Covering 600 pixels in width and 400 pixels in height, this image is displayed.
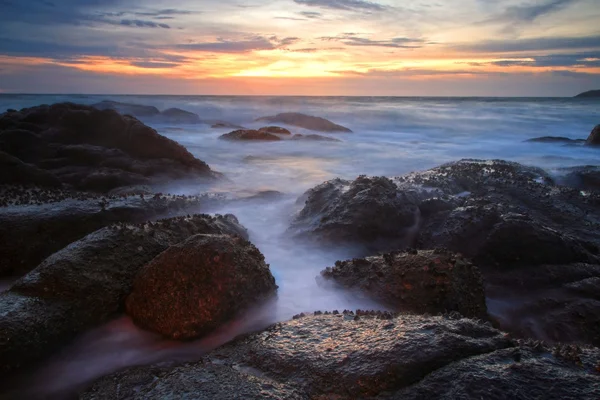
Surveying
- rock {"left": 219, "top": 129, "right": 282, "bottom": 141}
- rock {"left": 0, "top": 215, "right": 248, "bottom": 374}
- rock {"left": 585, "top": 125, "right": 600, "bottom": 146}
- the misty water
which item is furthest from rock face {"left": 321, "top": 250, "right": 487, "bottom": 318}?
rock {"left": 585, "top": 125, "right": 600, "bottom": 146}

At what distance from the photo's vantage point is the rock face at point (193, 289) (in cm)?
357

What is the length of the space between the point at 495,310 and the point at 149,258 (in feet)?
12.4

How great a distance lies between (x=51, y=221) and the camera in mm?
5176

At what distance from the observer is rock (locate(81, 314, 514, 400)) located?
2.48 m

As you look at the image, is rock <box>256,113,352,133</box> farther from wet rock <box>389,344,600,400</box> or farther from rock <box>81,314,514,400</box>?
wet rock <box>389,344,600,400</box>

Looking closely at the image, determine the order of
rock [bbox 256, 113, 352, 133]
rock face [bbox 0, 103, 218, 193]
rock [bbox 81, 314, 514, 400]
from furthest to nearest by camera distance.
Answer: rock [bbox 256, 113, 352, 133] < rock face [bbox 0, 103, 218, 193] < rock [bbox 81, 314, 514, 400]

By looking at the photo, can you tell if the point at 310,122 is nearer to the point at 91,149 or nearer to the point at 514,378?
the point at 91,149

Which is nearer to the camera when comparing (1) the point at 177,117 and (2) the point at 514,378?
(2) the point at 514,378

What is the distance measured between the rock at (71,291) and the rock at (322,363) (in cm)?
64

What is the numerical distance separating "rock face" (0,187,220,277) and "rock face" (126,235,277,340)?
186 cm

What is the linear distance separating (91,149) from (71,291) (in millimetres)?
7015

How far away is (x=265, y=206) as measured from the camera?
29.2 feet

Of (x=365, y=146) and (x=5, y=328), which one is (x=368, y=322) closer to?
(x=5, y=328)

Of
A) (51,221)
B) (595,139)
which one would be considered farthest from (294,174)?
(595,139)
